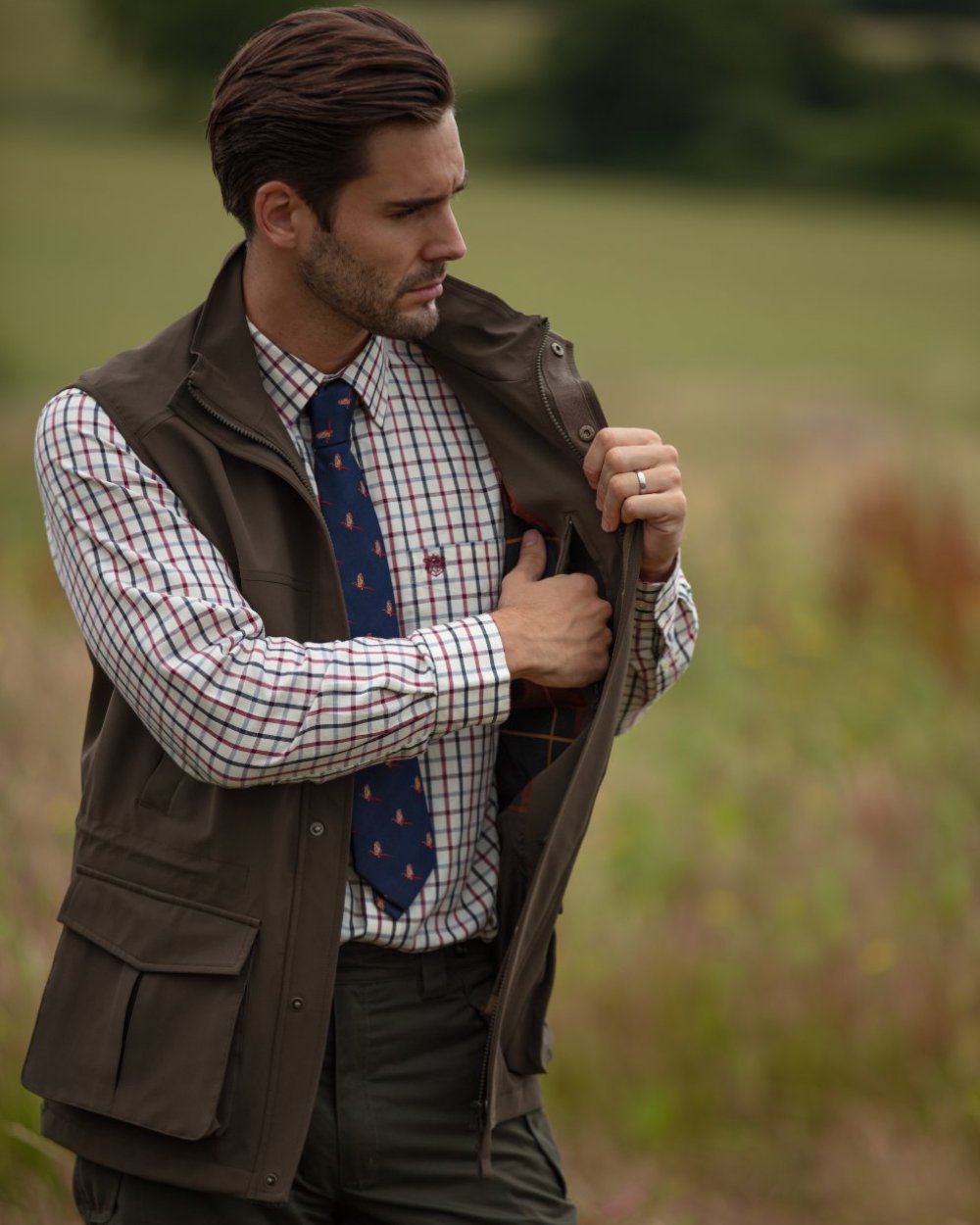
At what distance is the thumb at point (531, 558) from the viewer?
6.49ft

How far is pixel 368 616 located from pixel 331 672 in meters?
0.21

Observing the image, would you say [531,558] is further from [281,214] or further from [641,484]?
[281,214]

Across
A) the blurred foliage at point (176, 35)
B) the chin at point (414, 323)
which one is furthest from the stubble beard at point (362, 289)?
the blurred foliage at point (176, 35)

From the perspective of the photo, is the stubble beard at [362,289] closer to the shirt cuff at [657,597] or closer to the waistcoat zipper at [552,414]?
the waistcoat zipper at [552,414]

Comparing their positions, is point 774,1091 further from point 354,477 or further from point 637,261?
point 637,261

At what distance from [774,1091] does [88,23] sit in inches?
390

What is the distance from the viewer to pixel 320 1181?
1.92m

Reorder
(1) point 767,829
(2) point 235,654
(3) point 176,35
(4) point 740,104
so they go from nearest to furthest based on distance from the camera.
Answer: (2) point 235,654 → (1) point 767,829 → (3) point 176,35 → (4) point 740,104

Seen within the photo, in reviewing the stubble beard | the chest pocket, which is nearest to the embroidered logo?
the chest pocket

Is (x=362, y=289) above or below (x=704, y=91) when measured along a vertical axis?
above

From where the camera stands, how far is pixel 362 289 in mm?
1840

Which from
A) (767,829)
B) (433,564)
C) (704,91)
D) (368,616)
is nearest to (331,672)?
(368,616)

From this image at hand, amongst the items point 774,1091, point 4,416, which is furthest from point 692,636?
point 4,416

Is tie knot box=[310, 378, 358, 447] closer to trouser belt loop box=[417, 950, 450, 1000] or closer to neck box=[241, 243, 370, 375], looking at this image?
neck box=[241, 243, 370, 375]
